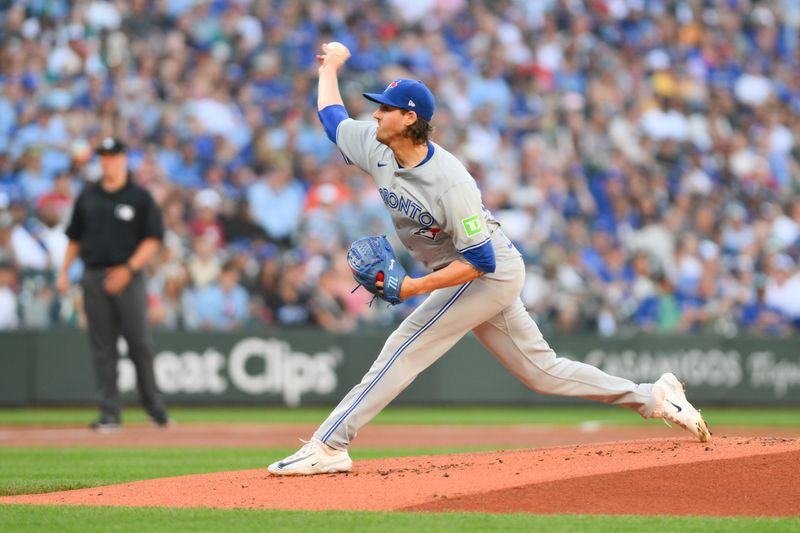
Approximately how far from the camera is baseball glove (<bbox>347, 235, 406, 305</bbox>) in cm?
662

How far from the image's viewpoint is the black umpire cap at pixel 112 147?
11391 mm

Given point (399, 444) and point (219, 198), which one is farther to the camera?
point (219, 198)

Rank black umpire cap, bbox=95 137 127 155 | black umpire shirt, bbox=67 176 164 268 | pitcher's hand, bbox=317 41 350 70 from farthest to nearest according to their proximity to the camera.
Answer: black umpire shirt, bbox=67 176 164 268, black umpire cap, bbox=95 137 127 155, pitcher's hand, bbox=317 41 350 70

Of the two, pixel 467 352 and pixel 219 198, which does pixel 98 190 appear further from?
pixel 467 352

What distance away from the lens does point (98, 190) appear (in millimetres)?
11688

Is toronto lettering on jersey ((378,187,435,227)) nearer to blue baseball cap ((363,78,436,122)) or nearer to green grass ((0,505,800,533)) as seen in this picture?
blue baseball cap ((363,78,436,122))

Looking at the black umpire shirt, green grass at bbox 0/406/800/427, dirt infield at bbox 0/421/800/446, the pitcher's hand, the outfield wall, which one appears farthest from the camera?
the outfield wall

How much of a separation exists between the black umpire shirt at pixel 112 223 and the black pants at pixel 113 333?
0.20 meters

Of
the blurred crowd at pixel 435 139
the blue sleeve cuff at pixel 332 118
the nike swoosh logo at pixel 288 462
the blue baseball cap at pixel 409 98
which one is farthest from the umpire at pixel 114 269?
the blue baseball cap at pixel 409 98

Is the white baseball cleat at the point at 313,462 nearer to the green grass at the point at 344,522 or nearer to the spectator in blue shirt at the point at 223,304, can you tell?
the green grass at the point at 344,522

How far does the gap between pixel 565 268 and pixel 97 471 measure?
10990 mm

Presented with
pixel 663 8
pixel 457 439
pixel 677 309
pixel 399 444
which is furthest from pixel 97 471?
pixel 663 8

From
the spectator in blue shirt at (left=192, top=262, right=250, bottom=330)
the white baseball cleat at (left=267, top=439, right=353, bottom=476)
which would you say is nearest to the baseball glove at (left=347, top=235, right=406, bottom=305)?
the white baseball cleat at (left=267, top=439, right=353, bottom=476)

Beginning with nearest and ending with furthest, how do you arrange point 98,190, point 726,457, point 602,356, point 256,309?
point 726,457 < point 98,190 < point 256,309 < point 602,356
